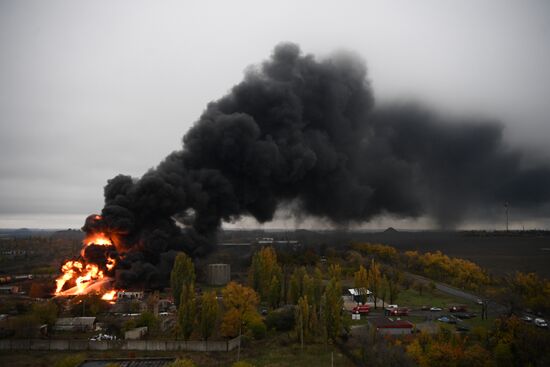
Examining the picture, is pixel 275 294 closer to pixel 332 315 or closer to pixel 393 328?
pixel 332 315

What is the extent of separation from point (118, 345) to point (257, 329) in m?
11.7

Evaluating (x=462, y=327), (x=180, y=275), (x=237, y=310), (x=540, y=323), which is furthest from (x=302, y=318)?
(x=540, y=323)

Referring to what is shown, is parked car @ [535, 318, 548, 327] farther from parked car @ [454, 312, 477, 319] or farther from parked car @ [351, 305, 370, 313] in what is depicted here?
parked car @ [351, 305, 370, 313]

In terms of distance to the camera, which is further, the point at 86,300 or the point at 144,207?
the point at 144,207

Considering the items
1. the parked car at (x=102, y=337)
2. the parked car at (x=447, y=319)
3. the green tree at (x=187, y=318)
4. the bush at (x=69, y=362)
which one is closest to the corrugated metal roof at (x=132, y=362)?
the bush at (x=69, y=362)

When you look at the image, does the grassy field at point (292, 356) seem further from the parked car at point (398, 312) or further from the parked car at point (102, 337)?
the parked car at point (398, 312)

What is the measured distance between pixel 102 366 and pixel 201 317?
27.6 ft

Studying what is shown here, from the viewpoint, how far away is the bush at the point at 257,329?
38.0 m

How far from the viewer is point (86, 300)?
46188 millimetres

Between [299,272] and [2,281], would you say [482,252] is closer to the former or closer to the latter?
[299,272]

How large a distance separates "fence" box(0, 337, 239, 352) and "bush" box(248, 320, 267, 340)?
2685mm

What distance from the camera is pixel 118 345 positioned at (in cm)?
3544

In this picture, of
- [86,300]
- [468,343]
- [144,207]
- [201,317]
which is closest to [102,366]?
[201,317]

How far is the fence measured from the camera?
115 feet
